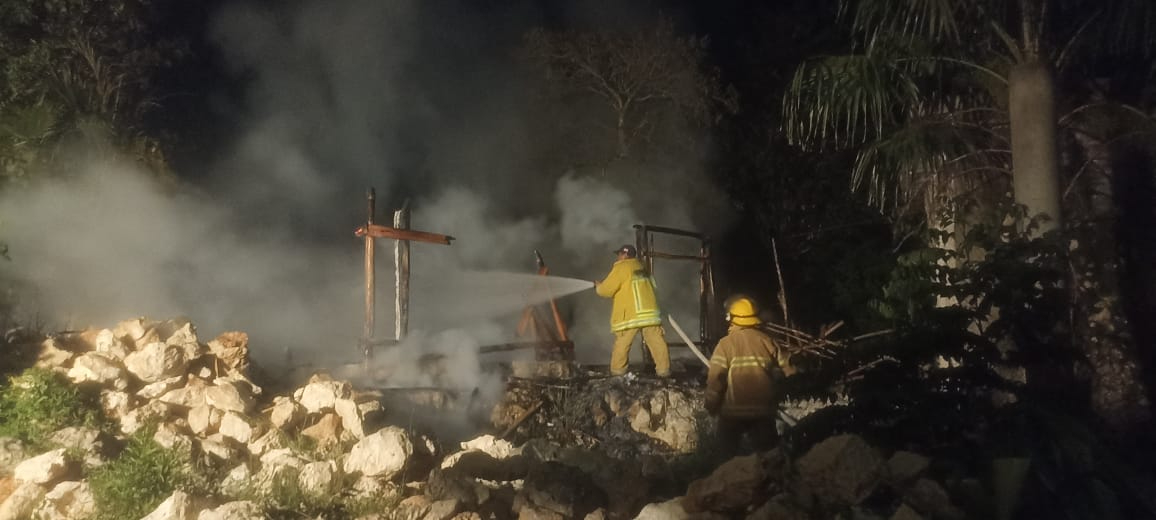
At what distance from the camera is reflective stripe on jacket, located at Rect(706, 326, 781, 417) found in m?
5.89

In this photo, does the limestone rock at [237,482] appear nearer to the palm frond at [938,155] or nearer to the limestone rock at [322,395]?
the limestone rock at [322,395]

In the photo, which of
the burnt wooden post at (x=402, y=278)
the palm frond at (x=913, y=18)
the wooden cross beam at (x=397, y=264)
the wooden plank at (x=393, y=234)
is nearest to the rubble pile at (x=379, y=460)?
the wooden cross beam at (x=397, y=264)

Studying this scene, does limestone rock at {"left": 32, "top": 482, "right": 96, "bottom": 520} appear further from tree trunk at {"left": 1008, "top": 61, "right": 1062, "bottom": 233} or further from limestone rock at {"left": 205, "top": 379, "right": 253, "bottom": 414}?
tree trunk at {"left": 1008, "top": 61, "right": 1062, "bottom": 233}

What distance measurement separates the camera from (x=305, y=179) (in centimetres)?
1446

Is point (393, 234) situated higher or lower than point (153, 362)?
higher

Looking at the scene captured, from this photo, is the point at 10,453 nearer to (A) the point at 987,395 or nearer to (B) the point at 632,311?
(B) the point at 632,311

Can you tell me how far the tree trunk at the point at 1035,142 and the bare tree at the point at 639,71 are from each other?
27.3ft

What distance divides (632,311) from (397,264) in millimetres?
2371

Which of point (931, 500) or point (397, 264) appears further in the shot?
point (397, 264)

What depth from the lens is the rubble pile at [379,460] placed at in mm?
4535

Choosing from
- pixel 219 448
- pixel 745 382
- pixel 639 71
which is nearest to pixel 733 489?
pixel 745 382

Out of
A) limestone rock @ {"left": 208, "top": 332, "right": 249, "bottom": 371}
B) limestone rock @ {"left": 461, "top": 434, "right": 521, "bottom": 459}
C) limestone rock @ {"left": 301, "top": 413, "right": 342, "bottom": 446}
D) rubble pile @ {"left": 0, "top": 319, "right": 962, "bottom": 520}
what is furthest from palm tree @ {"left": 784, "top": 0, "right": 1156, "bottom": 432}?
limestone rock @ {"left": 208, "top": 332, "right": 249, "bottom": 371}

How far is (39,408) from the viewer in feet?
19.7

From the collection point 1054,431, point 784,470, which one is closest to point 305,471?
point 784,470
